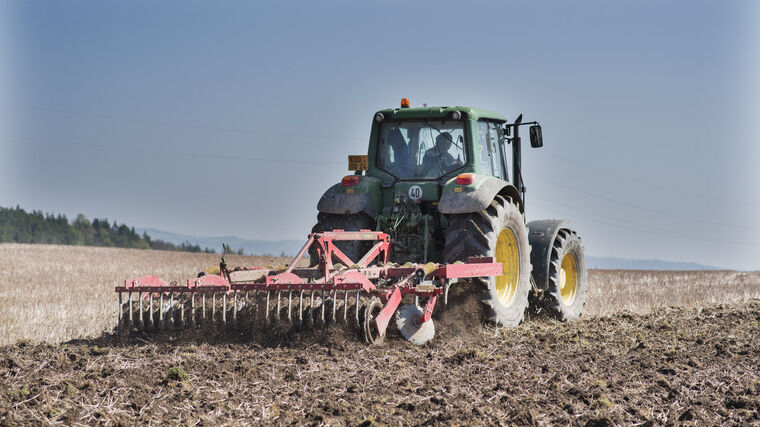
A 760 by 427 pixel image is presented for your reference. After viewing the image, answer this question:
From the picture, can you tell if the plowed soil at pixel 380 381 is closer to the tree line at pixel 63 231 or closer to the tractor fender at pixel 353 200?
the tractor fender at pixel 353 200

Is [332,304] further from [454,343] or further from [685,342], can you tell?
[685,342]

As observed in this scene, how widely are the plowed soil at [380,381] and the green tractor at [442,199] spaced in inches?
35.0

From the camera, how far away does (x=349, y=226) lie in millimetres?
7844

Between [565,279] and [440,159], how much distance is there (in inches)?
105

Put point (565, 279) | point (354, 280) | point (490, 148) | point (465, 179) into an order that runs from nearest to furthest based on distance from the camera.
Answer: point (354, 280) < point (465, 179) < point (490, 148) < point (565, 279)

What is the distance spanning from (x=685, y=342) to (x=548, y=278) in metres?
1.77

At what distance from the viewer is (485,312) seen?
23.0 feet

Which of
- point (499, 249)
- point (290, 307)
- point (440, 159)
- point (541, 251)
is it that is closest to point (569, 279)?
point (541, 251)

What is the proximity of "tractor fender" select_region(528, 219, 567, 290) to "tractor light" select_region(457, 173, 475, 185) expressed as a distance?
1495 mm

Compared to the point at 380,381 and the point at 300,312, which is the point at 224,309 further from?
the point at 380,381

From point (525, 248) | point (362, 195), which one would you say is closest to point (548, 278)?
point (525, 248)

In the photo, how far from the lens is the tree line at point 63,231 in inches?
1777

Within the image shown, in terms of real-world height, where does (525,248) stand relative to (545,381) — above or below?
above

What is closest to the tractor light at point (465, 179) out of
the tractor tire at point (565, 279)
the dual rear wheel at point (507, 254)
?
the dual rear wheel at point (507, 254)
